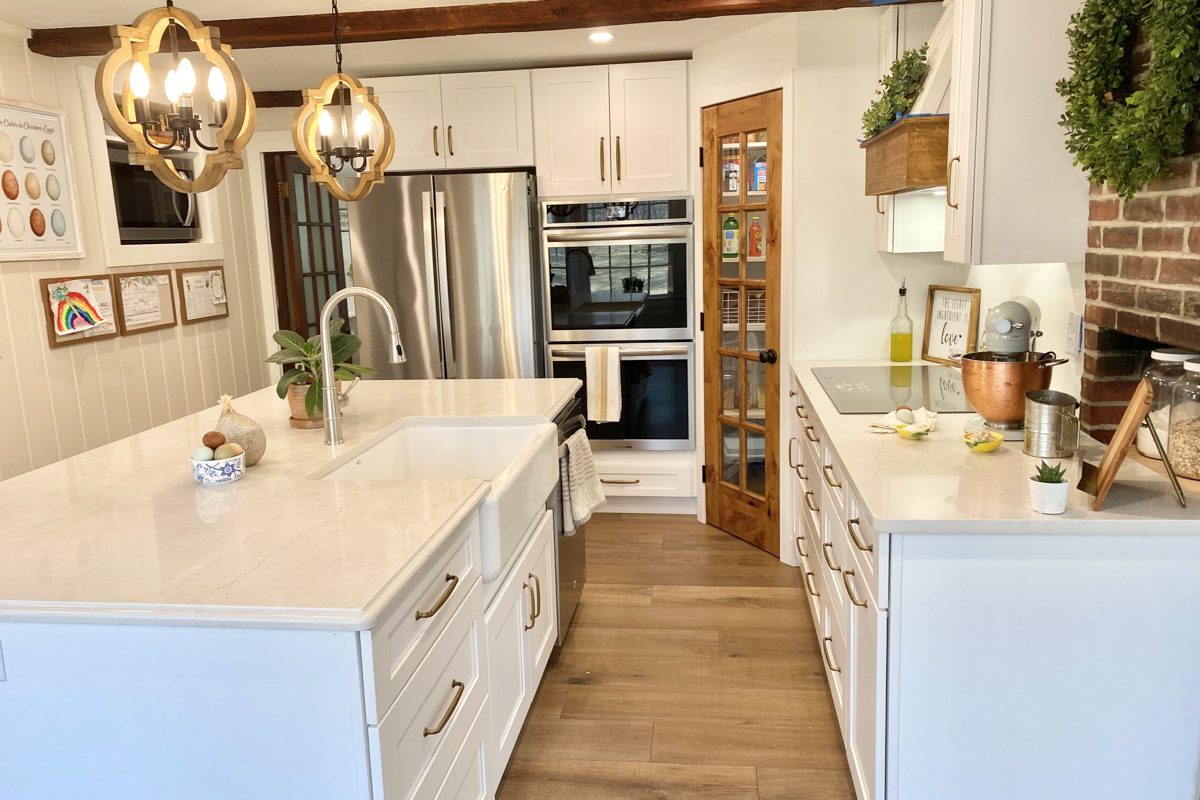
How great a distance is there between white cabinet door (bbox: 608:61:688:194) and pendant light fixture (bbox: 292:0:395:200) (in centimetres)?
180

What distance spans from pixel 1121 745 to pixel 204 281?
174 inches

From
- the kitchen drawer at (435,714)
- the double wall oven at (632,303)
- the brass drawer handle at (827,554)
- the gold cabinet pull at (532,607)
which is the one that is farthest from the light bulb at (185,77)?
the double wall oven at (632,303)

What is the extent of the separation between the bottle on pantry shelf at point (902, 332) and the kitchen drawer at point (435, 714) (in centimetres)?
235

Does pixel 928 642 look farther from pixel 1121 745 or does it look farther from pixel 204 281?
pixel 204 281

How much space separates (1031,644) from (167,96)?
207 cm

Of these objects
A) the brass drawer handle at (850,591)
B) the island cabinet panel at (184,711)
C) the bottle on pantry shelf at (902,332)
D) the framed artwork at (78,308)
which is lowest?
the brass drawer handle at (850,591)

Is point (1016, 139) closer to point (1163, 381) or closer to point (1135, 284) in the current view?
point (1135, 284)

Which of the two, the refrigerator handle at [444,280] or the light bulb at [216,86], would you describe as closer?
the light bulb at [216,86]

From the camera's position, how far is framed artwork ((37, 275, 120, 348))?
3.57 m

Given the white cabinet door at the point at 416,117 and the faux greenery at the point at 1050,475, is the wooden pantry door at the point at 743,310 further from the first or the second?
the faux greenery at the point at 1050,475

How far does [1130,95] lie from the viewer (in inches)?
78.8

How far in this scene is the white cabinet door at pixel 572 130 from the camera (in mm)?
4250

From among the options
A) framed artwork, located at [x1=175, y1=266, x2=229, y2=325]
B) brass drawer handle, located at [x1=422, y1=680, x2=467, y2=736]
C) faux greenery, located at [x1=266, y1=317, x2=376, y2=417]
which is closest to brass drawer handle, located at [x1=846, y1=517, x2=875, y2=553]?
brass drawer handle, located at [x1=422, y1=680, x2=467, y2=736]

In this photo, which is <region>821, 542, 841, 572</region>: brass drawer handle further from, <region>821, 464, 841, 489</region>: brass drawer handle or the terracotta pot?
the terracotta pot
